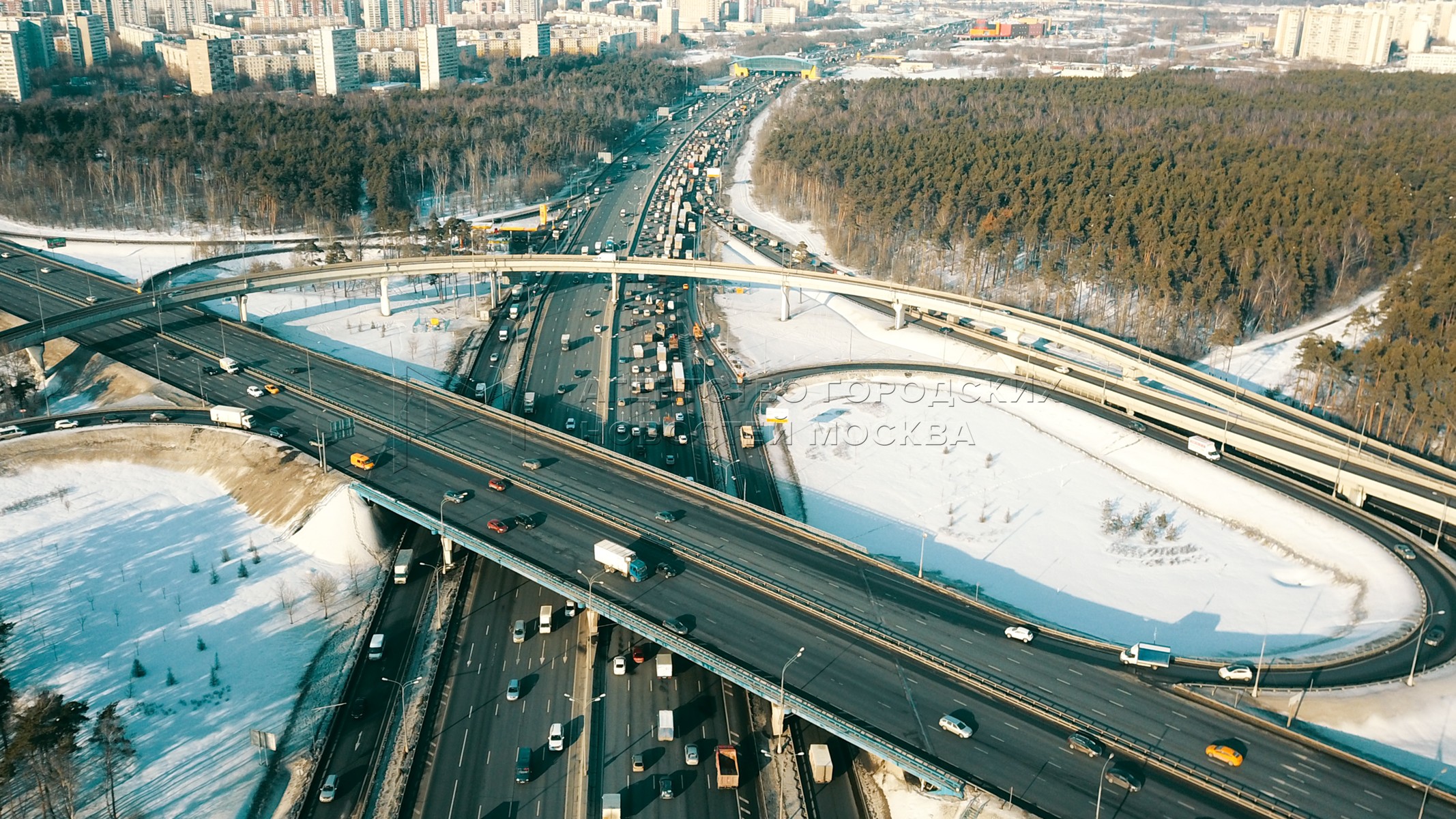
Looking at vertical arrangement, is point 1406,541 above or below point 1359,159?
below

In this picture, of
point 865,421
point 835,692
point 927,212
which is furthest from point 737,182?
point 835,692

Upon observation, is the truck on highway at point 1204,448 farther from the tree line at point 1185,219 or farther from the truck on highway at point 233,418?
the truck on highway at point 233,418

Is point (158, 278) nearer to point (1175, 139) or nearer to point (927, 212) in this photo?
point (927, 212)

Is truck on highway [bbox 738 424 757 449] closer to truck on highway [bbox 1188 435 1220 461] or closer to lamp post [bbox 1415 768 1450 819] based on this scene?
truck on highway [bbox 1188 435 1220 461]

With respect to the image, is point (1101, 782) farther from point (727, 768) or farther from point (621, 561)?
point (621, 561)

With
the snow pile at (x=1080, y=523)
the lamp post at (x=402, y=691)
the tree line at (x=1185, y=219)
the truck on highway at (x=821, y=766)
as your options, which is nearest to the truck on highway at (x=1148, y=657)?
the snow pile at (x=1080, y=523)

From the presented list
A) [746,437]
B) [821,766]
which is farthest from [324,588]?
[746,437]

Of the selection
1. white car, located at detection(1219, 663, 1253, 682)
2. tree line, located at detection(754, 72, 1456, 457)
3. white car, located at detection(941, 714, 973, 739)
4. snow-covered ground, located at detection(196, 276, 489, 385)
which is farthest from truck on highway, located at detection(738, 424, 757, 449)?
tree line, located at detection(754, 72, 1456, 457)
